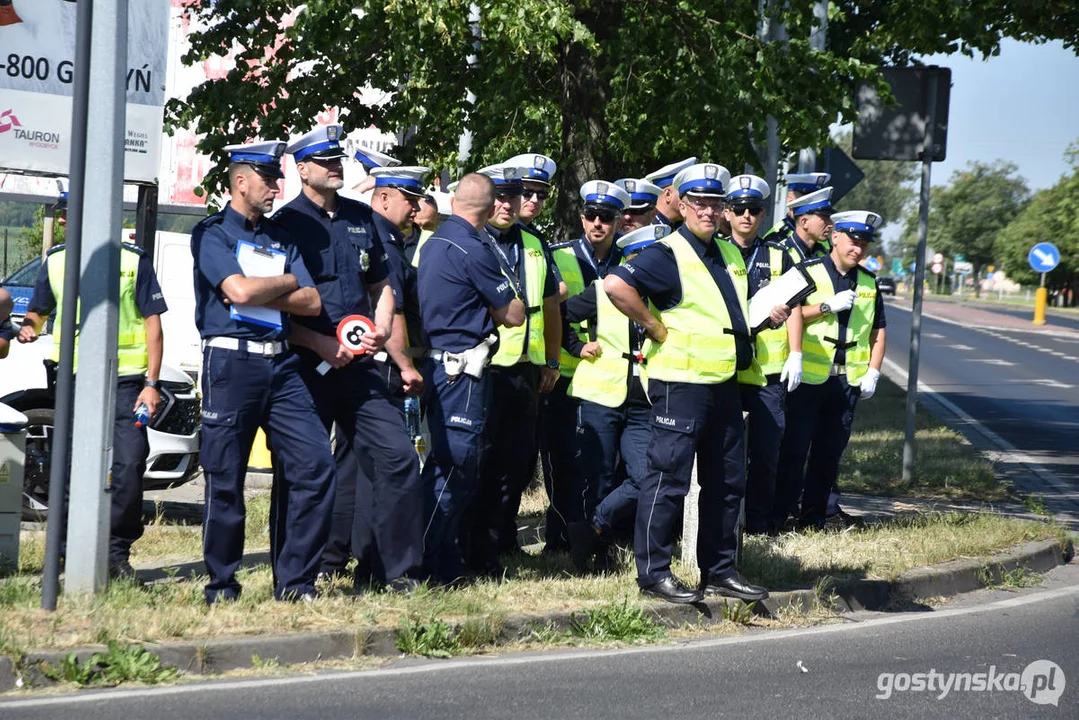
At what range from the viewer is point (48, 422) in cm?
1040

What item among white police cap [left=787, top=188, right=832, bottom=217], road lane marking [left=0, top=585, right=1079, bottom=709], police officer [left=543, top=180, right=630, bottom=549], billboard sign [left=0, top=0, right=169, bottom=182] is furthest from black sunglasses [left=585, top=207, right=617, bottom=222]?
billboard sign [left=0, top=0, right=169, bottom=182]

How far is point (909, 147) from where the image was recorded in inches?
520

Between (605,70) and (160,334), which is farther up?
(605,70)

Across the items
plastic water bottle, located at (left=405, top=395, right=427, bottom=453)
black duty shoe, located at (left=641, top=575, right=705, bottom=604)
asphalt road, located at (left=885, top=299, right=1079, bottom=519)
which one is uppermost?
plastic water bottle, located at (left=405, top=395, right=427, bottom=453)

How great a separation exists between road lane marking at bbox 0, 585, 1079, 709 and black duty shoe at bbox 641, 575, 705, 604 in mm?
288

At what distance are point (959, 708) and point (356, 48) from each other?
26.2 ft

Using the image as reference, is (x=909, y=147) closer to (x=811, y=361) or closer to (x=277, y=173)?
(x=811, y=361)

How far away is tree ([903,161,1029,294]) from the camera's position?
125m

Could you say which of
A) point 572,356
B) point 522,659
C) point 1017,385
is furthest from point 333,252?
point 1017,385

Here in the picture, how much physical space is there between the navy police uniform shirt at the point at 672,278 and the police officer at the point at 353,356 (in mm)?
1202

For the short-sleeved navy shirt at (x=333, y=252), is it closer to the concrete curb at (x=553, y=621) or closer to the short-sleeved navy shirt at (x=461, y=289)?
the short-sleeved navy shirt at (x=461, y=289)

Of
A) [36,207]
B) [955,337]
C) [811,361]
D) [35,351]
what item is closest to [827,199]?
[811,361]

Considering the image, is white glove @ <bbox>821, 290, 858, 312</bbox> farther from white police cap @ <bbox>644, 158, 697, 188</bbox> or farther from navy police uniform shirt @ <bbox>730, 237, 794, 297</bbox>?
white police cap @ <bbox>644, 158, 697, 188</bbox>

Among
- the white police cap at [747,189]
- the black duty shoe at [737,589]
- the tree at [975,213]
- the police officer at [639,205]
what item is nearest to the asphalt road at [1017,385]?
the police officer at [639,205]
